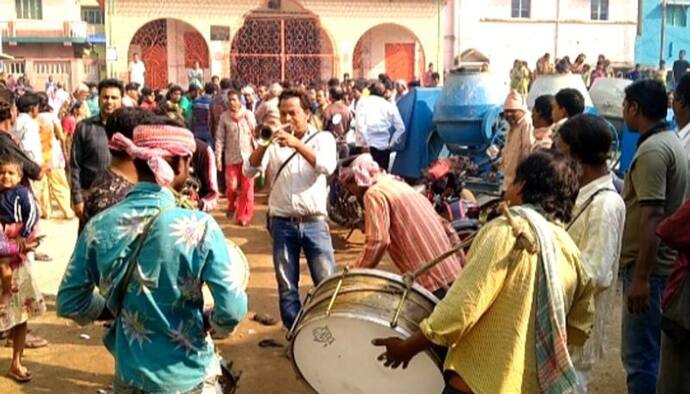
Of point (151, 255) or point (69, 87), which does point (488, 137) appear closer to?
point (151, 255)

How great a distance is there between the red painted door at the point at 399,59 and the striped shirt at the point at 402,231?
27.7 m

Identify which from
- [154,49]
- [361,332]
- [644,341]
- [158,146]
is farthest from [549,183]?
[154,49]

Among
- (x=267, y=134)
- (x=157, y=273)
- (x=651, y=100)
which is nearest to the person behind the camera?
(x=157, y=273)

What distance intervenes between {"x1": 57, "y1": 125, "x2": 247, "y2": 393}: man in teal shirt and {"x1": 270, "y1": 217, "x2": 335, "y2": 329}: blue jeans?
2567 millimetres

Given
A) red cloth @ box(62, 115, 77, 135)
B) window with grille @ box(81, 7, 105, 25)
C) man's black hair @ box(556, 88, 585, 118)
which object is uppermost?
window with grille @ box(81, 7, 105, 25)

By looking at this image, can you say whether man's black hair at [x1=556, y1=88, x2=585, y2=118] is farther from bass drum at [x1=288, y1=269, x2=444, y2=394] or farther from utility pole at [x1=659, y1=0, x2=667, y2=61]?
utility pole at [x1=659, y1=0, x2=667, y2=61]

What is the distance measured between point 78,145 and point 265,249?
A: 3526 millimetres

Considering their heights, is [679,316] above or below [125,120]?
below

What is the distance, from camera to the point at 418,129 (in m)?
10.1

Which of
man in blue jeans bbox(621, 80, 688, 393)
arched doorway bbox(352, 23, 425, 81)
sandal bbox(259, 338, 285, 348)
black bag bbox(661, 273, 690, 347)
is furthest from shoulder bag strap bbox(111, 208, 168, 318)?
arched doorway bbox(352, 23, 425, 81)

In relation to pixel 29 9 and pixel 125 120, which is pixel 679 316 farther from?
pixel 29 9

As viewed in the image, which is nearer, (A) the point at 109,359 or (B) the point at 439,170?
(A) the point at 109,359

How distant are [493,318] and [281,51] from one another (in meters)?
27.0

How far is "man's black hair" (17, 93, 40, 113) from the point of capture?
32.3 feet
